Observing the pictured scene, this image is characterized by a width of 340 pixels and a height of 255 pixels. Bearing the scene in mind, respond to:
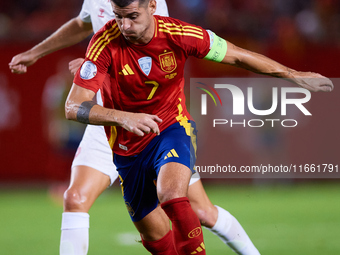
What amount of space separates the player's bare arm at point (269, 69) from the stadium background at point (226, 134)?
2.34 metres

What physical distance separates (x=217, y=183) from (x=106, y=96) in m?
4.94

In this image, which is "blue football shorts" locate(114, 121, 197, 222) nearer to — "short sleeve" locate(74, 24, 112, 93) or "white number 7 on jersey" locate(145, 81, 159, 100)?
"white number 7 on jersey" locate(145, 81, 159, 100)

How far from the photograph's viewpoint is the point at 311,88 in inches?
135

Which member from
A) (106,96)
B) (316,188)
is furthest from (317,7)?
(106,96)

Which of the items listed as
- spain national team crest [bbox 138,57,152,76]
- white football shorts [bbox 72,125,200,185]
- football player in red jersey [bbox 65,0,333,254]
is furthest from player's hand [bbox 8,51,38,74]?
spain national team crest [bbox 138,57,152,76]

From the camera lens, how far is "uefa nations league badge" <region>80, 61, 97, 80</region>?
3.16 metres

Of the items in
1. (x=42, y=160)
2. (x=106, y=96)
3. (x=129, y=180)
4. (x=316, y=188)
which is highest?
(x=106, y=96)

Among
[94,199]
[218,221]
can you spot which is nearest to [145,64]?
[94,199]

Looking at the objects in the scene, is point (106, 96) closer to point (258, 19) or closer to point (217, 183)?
point (217, 183)

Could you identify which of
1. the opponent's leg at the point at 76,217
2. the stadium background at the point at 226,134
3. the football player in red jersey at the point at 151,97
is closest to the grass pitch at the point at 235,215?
the stadium background at the point at 226,134

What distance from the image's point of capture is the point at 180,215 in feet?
9.60

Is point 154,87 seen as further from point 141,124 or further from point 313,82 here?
point 313,82

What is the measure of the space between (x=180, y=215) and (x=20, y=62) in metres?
2.22

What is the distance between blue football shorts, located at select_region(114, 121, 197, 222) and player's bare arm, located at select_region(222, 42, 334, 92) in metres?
0.49
